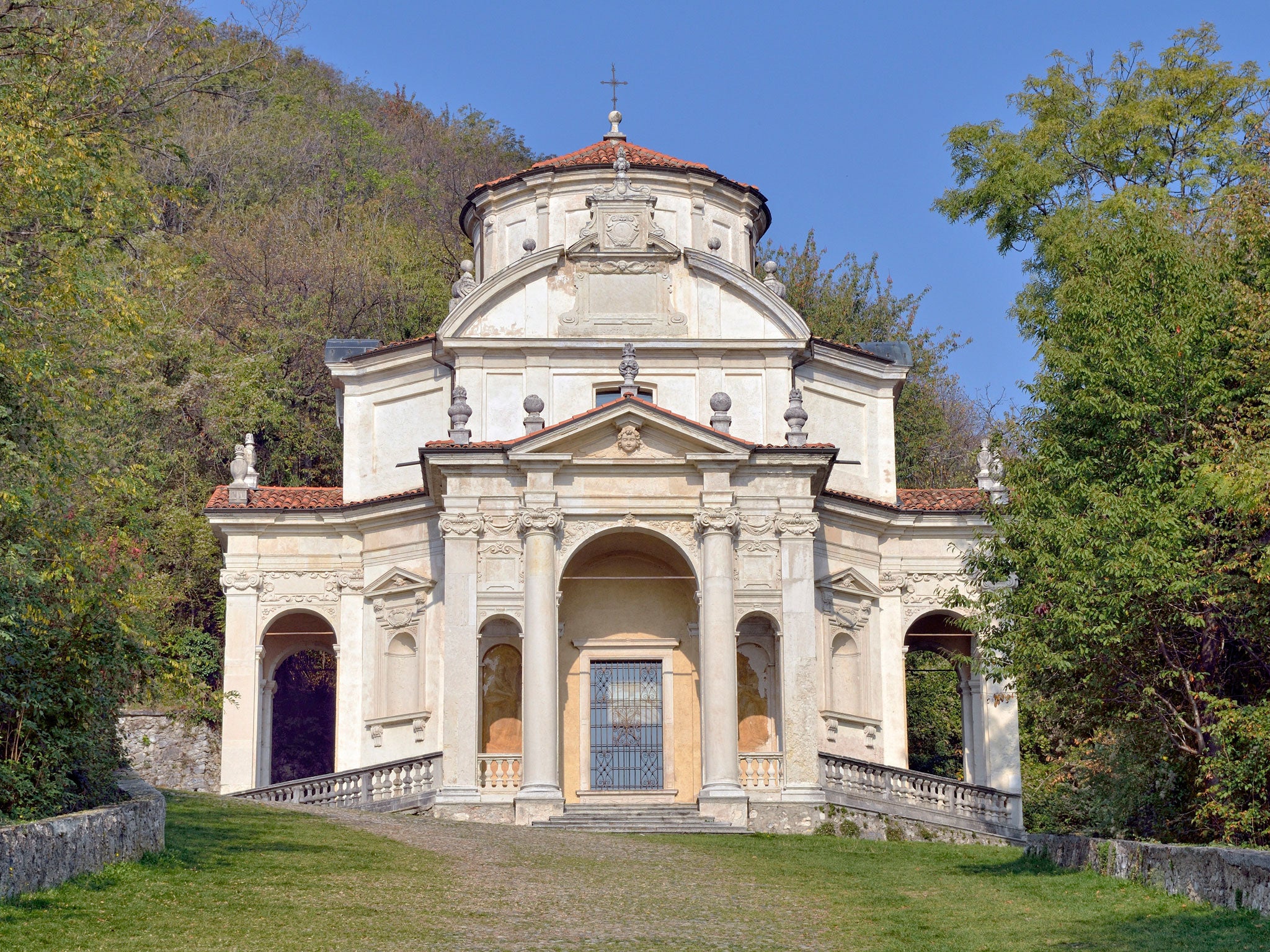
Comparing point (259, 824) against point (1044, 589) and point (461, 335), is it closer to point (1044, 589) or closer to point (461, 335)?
point (1044, 589)

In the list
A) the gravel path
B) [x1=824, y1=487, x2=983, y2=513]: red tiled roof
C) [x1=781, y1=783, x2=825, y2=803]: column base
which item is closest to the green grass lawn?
the gravel path

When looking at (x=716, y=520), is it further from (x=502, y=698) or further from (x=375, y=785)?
(x=375, y=785)

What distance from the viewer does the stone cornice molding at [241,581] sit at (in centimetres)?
3459

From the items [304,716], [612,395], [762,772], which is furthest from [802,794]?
[304,716]

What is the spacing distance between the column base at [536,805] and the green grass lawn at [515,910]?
5140mm

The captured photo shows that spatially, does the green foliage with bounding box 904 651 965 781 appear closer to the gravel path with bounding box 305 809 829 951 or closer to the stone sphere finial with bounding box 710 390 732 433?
the stone sphere finial with bounding box 710 390 732 433

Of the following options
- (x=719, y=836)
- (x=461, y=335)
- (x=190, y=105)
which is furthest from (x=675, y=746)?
(x=190, y=105)

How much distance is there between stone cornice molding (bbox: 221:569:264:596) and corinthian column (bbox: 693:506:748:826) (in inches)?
420

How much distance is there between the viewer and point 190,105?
2601 inches

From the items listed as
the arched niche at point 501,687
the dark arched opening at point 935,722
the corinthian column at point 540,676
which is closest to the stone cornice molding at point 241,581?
the arched niche at point 501,687

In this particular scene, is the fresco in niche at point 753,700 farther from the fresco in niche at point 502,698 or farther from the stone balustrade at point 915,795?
the fresco in niche at point 502,698

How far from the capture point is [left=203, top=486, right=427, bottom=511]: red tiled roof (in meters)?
34.3

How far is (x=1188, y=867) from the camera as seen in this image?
14.6 meters

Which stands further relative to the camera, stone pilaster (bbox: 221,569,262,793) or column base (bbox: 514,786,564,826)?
stone pilaster (bbox: 221,569,262,793)
